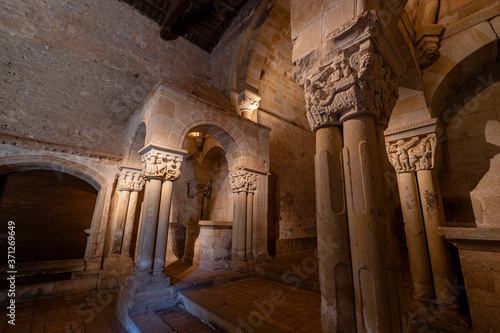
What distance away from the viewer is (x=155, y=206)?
11.1 ft

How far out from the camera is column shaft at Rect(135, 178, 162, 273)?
3168 millimetres

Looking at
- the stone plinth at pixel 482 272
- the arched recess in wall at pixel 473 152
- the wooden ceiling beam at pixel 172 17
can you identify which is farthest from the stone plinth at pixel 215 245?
the wooden ceiling beam at pixel 172 17

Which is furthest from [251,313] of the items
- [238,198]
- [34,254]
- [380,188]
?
[34,254]

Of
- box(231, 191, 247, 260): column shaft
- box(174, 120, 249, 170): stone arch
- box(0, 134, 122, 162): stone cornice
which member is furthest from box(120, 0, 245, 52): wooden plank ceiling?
box(231, 191, 247, 260): column shaft

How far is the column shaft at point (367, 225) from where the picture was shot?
136 cm

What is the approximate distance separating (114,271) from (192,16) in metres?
7.28

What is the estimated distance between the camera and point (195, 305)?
2.77 m

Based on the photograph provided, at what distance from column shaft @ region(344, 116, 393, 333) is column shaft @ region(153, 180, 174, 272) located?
2796 millimetres

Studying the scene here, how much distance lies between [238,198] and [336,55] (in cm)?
326

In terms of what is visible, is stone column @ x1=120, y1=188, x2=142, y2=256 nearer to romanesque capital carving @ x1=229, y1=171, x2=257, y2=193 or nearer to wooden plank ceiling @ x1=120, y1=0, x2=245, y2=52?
romanesque capital carving @ x1=229, y1=171, x2=257, y2=193

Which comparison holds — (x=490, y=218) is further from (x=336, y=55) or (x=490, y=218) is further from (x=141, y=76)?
(x=141, y=76)

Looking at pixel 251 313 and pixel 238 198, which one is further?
pixel 238 198

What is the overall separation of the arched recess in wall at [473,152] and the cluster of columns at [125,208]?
232 inches

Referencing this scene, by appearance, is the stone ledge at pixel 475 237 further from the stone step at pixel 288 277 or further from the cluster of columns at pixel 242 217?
the cluster of columns at pixel 242 217
